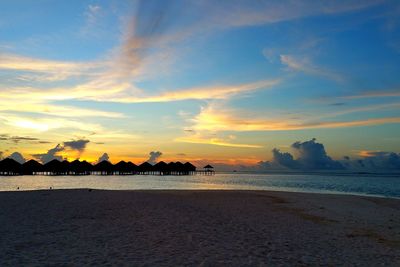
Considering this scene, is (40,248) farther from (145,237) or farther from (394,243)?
(394,243)

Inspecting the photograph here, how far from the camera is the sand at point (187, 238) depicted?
873 cm

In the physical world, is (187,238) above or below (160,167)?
below

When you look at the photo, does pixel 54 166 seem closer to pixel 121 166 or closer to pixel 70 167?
pixel 70 167

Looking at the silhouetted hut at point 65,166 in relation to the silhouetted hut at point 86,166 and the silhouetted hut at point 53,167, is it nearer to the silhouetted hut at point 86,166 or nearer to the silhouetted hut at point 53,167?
the silhouetted hut at point 53,167

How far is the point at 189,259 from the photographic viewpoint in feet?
28.3

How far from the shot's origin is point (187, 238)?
11242 mm

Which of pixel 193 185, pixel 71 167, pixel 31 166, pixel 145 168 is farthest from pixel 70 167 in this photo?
pixel 193 185

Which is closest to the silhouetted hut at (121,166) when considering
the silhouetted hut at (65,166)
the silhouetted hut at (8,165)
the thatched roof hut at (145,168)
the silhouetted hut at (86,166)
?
the thatched roof hut at (145,168)

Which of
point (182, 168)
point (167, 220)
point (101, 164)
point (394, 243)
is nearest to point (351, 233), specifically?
point (394, 243)

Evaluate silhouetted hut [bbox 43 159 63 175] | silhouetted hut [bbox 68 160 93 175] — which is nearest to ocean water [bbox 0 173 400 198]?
silhouetted hut [bbox 43 159 63 175]

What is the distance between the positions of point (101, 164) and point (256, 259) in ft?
360

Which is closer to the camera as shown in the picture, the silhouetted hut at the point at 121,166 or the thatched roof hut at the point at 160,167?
the silhouetted hut at the point at 121,166

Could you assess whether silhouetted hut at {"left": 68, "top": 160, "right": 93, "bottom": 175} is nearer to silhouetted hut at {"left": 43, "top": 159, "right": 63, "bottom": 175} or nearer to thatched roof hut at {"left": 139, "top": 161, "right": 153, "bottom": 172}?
silhouetted hut at {"left": 43, "top": 159, "right": 63, "bottom": 175}

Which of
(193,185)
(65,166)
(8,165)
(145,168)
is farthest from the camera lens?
(145,168)
